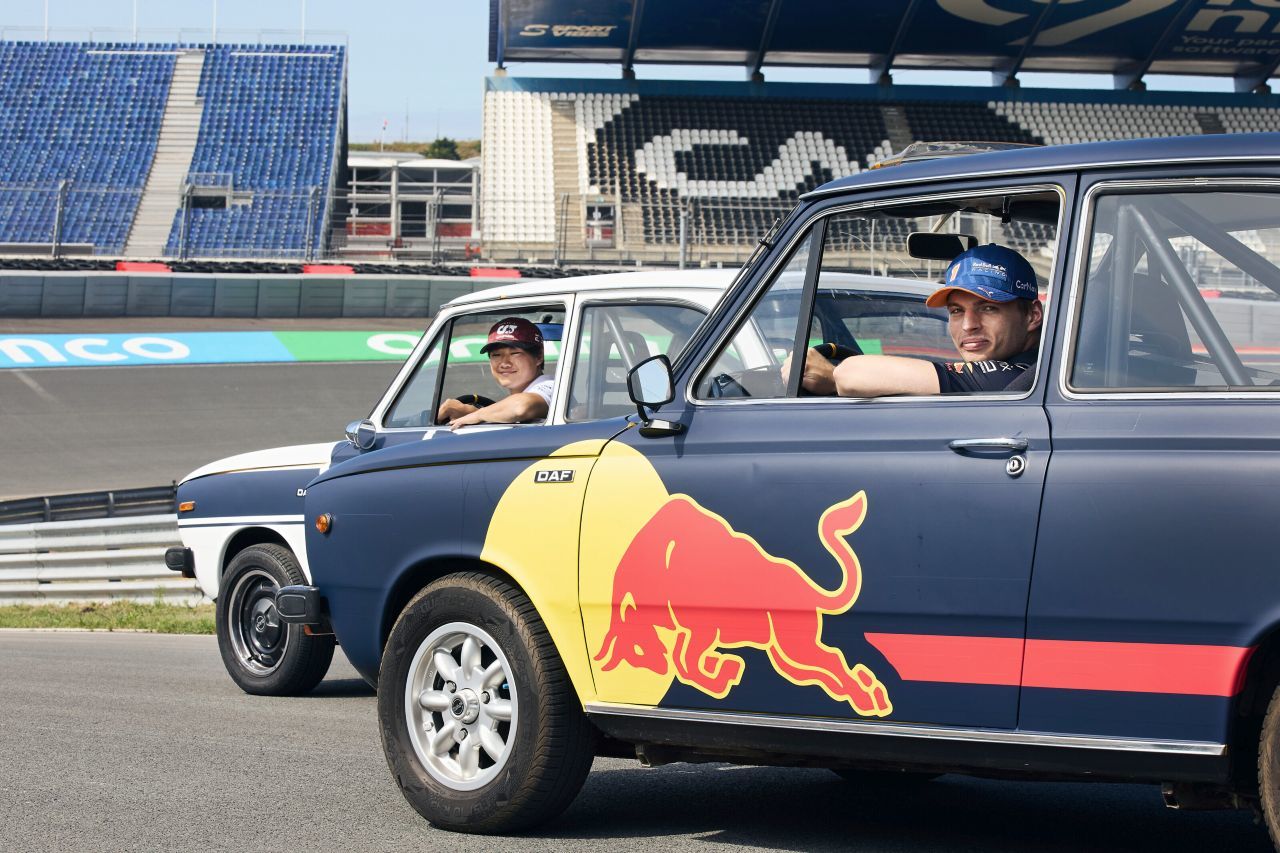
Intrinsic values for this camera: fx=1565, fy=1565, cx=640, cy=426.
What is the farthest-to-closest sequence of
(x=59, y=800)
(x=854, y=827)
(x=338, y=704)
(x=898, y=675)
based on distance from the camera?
(x=338, y=704) < (x=59, y=800) < (x=854, y=827) < (x=898, y=675)

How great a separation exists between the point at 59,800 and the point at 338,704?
2.73 m

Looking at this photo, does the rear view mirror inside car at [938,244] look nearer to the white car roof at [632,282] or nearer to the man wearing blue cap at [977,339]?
the man wearing blue cap at [977,339]

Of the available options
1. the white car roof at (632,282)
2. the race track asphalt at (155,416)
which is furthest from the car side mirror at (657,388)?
the race track asphalt at (155,416)

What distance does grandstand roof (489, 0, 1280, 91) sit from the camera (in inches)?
1671

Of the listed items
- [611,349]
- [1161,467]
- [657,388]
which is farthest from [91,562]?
[1161,467]

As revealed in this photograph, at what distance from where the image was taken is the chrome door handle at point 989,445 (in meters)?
3.86

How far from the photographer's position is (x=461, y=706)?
4.91 metres

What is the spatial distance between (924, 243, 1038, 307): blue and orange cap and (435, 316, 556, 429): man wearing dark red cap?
11.1ft

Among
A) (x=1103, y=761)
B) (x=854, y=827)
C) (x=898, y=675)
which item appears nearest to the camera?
(x=1103, y=761)

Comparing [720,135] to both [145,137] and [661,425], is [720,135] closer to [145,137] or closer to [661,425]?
[145,137]

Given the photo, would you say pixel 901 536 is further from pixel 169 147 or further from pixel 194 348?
pixel 169 147

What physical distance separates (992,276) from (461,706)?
2091 mm

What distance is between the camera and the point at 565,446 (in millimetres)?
4801

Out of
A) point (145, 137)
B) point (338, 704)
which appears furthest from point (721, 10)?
point (338, 704)
